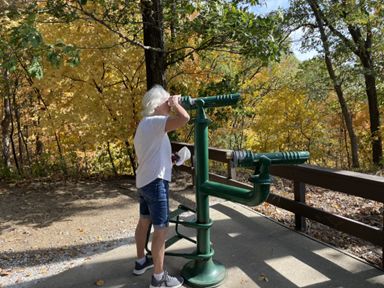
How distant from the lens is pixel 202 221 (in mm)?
2902

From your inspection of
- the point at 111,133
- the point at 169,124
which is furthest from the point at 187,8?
the point at 169,124

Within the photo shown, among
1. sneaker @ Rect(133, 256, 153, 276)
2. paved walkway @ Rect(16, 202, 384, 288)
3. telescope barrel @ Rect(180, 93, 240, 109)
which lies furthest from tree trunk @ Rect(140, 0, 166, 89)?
sneaker @ Rect(133, 256, 153, 276)

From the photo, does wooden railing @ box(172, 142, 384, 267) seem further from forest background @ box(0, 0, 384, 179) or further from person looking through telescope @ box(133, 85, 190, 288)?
forest background @ box(0, 0, 384, 179)

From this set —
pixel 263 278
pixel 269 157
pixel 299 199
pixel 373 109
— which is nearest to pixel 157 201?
pixel 269 157

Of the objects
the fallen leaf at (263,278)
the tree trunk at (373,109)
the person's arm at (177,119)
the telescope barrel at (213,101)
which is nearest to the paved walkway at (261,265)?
the fallen leaf at (263,278)

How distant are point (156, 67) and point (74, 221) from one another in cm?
323

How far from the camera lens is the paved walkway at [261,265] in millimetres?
2895

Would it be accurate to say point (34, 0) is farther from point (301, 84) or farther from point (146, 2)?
point (301, 84)

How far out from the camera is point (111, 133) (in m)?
7.39

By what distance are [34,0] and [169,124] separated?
3483 millimetres

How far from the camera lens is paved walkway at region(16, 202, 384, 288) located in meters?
2.89

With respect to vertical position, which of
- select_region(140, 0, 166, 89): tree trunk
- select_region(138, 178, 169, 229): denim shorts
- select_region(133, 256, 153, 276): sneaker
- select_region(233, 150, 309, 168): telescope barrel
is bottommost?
select_region(133, 256, 153, 276): sneaker

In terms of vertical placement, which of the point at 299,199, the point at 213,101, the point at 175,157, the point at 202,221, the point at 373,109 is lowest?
the point at 299,199

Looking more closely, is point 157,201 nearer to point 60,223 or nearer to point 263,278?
point 263,278
